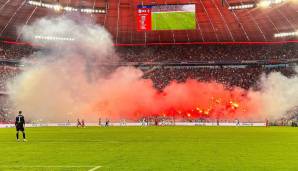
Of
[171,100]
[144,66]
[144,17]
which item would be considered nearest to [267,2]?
[144,17]

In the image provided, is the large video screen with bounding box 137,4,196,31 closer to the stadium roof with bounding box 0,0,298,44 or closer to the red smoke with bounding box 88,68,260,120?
the stadium roof with bounding box 0,0,298,44

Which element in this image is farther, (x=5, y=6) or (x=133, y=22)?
(x=133, y=22)

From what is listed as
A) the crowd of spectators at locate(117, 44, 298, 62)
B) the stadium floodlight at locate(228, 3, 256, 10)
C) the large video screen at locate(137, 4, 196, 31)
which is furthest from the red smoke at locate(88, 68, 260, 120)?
the large video screen at locate(137, 4, 196, 31)

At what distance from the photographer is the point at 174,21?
96.8ft

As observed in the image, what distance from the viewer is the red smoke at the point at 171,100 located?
5859 cm

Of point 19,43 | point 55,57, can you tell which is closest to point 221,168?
point 55,57

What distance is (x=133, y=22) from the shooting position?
5784cm

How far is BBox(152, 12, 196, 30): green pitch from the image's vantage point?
2925 centimetres

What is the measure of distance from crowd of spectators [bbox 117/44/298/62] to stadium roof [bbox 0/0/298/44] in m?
1.75

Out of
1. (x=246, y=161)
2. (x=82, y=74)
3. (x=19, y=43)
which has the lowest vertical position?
(x=246, y=161)

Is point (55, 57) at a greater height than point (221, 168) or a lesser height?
greater

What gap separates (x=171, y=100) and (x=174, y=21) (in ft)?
109

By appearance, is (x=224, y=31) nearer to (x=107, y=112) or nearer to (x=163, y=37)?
(x=163, y=37)

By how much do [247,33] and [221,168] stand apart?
54.1 meters
